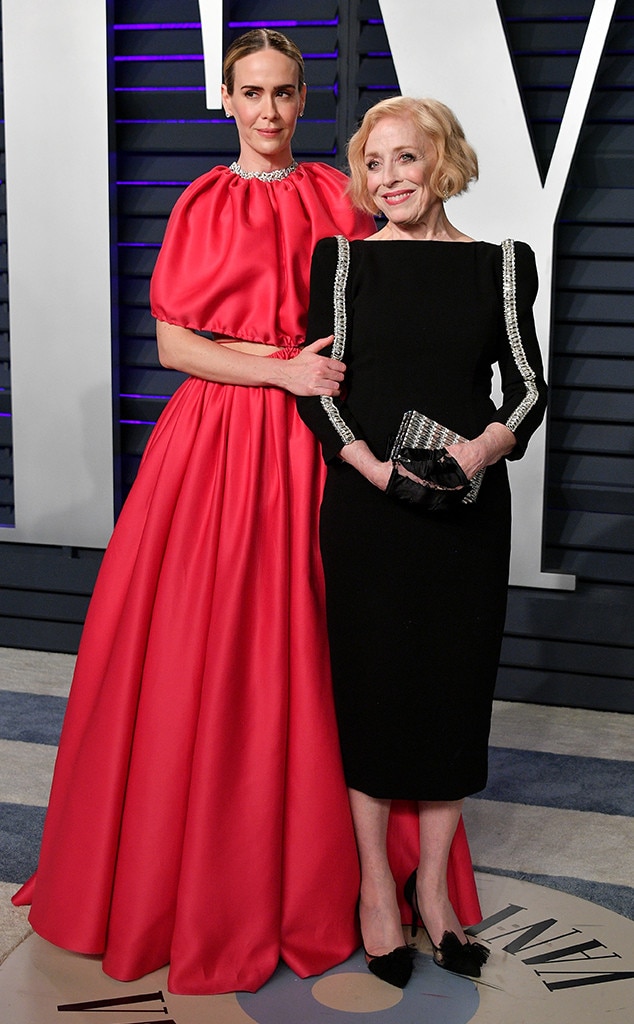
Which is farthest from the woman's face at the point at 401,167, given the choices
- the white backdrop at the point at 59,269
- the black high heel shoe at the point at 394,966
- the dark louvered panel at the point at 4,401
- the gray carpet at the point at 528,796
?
the dark louvered panel at the point at 4,401

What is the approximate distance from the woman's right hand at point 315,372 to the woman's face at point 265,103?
1.52 feet

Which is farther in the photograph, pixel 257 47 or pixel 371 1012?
pixel 257 47

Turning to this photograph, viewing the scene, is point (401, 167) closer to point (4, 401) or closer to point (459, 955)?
point (459, 955)

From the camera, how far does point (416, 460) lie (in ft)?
6.86

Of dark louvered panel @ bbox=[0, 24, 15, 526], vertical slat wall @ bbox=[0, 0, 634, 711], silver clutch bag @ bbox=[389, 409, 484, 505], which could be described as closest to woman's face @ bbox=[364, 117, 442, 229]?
silver clutch bag @ bbox=[389, 409, 484, 505]

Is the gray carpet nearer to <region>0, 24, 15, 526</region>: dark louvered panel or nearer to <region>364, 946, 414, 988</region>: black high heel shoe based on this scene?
<region>364, 946, 414, 988</region>: black high heel shoe

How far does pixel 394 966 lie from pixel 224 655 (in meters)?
0.69

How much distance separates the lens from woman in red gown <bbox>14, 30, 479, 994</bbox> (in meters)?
2.21

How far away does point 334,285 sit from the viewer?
2166mm

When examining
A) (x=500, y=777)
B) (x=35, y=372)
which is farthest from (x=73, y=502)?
(x=500, y=777)

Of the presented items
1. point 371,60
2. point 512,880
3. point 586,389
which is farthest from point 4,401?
point 512,880

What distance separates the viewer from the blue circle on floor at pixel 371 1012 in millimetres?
2109

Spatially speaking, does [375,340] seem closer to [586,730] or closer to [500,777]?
[500,777]

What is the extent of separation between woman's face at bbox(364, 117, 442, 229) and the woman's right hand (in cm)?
28
